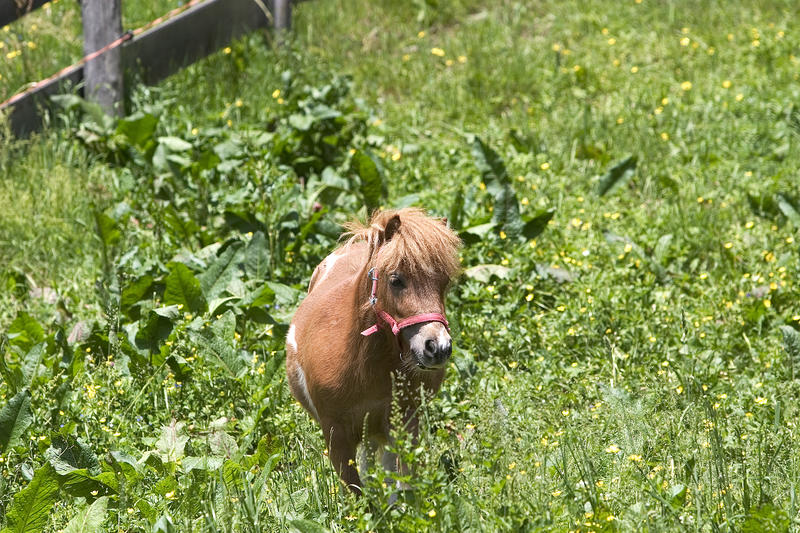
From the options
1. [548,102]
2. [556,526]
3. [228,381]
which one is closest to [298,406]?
[228,381]

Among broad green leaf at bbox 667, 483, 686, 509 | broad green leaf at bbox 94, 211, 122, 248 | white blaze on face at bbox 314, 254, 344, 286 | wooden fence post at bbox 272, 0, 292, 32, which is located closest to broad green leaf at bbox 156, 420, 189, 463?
white blaze on face at bbox 314, 254, 344, 286

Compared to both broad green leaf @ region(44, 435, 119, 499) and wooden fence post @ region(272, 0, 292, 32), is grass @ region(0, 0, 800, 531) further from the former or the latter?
wooden fence post @ region(272, 0, 292, 32)

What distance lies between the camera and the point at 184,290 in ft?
18.6

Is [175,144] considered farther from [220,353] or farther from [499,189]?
[220,353]

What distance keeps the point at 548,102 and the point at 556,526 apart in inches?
221

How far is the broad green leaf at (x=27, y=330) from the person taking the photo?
218 inches

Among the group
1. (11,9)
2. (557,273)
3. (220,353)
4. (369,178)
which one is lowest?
(557,273)

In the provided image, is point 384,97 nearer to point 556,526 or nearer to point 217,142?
point 217,142

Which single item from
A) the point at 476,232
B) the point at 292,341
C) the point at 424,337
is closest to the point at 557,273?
the point at 476,232

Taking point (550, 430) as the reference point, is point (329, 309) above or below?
above

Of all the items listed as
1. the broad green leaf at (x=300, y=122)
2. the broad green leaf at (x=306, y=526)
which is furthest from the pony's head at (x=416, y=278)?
the broad green leaf at (x=300, y=122)

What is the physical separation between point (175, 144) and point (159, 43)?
137cm

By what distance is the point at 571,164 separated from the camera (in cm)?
761

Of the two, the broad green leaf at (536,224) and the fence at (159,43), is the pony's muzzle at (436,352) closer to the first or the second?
the broad green leaf at (536,224)
